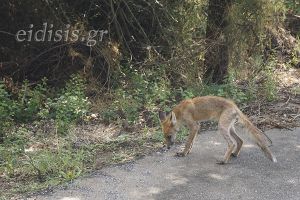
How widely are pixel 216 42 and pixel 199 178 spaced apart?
526 cm

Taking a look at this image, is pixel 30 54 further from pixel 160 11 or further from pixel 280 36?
pixel 280 36

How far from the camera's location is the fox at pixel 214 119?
738cm

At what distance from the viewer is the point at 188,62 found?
37.3 feet

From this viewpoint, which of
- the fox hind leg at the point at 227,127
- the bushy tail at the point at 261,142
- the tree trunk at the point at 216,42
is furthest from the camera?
the tree trunk at the point at 216,42

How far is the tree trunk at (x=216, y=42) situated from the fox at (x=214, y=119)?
354 centimetres

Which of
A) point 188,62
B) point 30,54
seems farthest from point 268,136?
point 30,54

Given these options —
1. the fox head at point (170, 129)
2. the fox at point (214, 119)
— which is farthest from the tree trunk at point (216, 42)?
the fox head at point (170, 129)

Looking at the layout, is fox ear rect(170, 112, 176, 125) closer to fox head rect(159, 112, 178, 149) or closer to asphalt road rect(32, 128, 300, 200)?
fox head rect(159, 112, 178, 149)

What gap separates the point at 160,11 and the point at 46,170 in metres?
5.78

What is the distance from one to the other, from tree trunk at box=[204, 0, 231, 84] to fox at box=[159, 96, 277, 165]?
3538mm

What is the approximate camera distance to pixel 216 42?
1142 centimetres

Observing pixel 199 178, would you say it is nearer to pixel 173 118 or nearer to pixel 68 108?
pixel 173 118

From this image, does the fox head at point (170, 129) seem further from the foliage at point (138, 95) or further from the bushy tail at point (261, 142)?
the foliage at point (138, 95)

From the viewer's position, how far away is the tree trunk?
11.4 m
